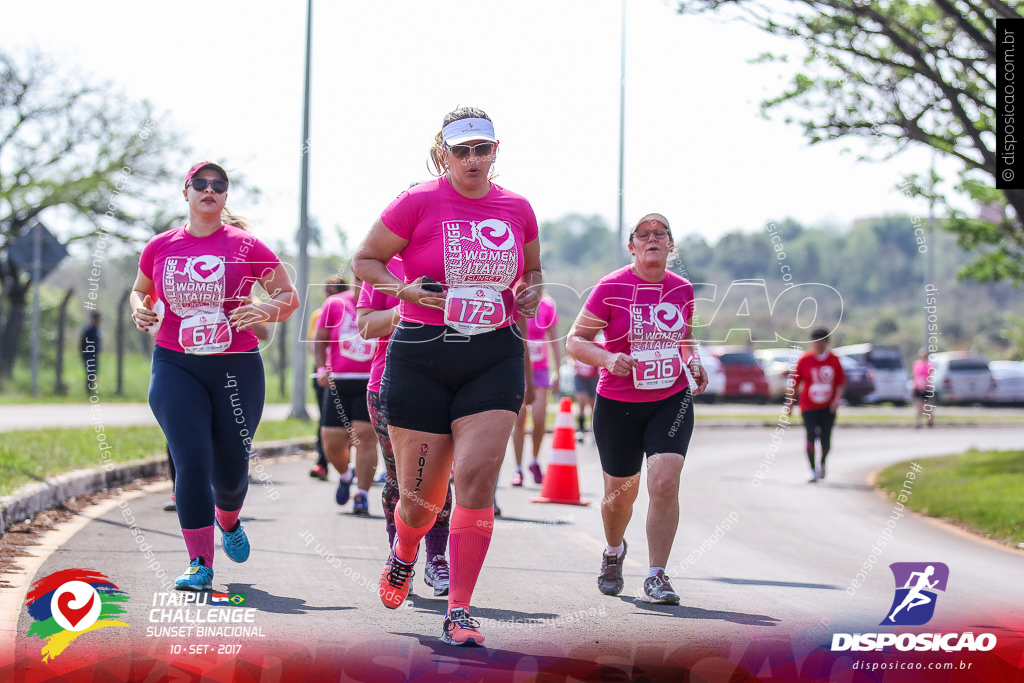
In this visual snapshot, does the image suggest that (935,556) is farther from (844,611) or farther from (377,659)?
(377,659)

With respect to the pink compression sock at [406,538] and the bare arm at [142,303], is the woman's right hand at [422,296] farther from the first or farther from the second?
the bare arm at [142,303]

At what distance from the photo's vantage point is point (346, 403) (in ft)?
30.5

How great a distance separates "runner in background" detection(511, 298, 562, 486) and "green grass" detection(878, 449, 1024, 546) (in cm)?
381

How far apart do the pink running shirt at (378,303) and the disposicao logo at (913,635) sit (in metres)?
2.39

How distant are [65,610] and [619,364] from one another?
A: 2.81 metres

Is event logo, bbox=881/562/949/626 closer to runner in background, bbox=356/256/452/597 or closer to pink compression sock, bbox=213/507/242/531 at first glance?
runner in background, bbox=356/256/452/597

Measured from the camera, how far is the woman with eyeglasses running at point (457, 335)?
16.2 ft

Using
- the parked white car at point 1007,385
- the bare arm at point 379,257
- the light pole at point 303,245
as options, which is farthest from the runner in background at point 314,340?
the parked white car at point 1007,385

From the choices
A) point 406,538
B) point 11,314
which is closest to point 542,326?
point 406,538

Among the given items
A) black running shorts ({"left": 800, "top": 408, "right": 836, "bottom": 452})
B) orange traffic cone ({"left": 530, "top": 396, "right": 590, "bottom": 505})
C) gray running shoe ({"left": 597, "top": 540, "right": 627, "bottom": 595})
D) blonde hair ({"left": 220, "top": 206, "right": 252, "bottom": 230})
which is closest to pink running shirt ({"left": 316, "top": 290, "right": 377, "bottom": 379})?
orange traffic cone ({"left": 530, "top": 396, "right": 590, "bottom": 505})

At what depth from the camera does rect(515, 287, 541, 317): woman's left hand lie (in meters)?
5.16

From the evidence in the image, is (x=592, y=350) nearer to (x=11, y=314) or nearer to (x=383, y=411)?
(x=383, y=411)

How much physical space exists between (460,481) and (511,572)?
2.31 metres

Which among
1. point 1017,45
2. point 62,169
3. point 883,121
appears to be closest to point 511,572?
point 1017,45
